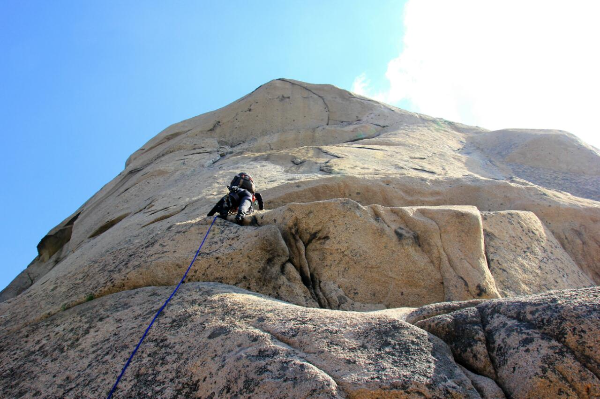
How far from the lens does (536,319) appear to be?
108 inches

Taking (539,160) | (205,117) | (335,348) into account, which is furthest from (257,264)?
(205,117)

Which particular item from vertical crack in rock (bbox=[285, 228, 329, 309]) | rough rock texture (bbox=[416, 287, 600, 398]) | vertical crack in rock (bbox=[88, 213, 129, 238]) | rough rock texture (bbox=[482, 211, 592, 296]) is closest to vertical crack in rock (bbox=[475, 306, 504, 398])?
rough rock texture (bbox=[416, 287, 600, 398])

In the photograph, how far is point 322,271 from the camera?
15.8 feet

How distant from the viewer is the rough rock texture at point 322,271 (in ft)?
9.12

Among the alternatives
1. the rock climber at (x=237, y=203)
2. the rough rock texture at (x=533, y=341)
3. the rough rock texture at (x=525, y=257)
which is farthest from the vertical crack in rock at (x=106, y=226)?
the rough rock texture at (x=533, y=341)

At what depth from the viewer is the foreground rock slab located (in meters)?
2.59

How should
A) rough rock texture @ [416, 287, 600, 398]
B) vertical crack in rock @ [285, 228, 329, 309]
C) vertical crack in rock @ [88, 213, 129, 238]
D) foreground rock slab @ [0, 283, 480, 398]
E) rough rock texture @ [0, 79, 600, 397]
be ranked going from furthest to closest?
vertical crack in rock @ [88, 213, 129, 238]
vertical crack in rock @ [285, 228, 329, 309]
rough rock texture @ [0, 79, 600, 397]
foreground rock slab @ [0, 283, 480, 398]
rough rock texture @ [416, 287, 600, 398]

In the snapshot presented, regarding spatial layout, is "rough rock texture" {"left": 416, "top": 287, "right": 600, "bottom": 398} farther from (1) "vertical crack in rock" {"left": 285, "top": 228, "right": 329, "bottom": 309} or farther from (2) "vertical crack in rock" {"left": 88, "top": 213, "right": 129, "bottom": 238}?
(2) "vertical crack in rock" {"left": 88, "top": 213, "right": 129, "bottom": 238}

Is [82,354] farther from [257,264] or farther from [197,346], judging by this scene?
[257,264]

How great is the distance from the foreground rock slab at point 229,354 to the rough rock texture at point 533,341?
7.5 inches

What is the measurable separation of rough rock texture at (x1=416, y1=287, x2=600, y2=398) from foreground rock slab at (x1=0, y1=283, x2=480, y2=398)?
0.19 m

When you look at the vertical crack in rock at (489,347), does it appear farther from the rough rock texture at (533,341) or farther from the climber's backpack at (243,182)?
the climber's backpack at (243,182)

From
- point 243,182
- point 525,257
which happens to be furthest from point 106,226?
point 525,257

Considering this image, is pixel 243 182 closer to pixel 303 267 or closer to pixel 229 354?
pixel 303 267
